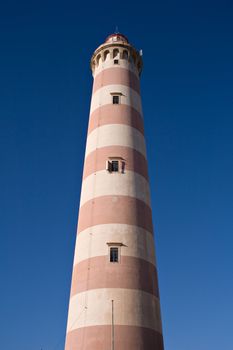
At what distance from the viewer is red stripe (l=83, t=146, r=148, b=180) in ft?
83.0

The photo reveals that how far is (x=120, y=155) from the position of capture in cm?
2542

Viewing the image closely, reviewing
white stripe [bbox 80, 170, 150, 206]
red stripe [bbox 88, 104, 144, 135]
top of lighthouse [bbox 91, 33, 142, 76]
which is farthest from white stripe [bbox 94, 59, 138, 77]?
white stripe [bbox 80, 170, 150, 206]

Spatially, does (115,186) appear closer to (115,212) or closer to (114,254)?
(115,212)

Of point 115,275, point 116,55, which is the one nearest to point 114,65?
point 116,55

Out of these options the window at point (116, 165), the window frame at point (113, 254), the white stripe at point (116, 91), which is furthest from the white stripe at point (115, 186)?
the white stripe at point (116, 91)

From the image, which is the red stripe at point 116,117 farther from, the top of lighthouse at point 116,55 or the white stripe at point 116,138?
the top of lighthouse at point 116,55

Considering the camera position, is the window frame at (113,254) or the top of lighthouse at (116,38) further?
the top of lighthouse at (116,38)

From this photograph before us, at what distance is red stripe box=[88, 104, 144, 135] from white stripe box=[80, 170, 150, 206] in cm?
407

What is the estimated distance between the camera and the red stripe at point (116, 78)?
29.4 metres

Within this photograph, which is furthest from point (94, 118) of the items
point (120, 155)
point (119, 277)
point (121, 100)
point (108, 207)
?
point (119, 277)

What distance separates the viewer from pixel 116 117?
27.2 metres

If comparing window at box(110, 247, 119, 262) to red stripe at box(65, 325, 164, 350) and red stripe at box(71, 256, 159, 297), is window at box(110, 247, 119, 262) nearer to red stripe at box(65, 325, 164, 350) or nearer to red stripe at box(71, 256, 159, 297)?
red stripe at box(71, 256, 159, 297)

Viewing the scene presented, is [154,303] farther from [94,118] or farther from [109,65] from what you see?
[109,65]

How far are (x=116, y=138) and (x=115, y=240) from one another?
734 centimetres
